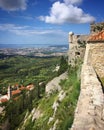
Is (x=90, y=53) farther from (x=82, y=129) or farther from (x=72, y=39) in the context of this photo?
(x=72, y=39)

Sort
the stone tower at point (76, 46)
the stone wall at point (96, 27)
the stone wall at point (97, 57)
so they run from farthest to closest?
the stone tower at point (76, 46)
the stone wall at point (96, 27)
the stone wall at point (97, 57)

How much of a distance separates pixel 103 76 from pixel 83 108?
807cm

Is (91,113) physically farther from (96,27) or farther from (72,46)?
(72,46)

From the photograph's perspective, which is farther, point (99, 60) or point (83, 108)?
point (99, 60)

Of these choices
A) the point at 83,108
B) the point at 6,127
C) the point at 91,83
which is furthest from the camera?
the point at 6,127

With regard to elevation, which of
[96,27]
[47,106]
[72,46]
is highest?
[96,27]

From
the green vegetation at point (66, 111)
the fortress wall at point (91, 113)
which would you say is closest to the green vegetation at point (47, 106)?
the green vegetation at point (66, 111)

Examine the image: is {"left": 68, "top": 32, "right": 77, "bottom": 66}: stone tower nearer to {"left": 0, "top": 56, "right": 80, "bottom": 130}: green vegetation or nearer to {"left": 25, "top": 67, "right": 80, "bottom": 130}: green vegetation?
{"left": 0, "top": 56, "right": 80, "bottom": 130}: green vegetation

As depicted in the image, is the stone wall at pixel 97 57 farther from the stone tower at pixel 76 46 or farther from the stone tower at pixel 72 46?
the stone tower at pixel 72 46

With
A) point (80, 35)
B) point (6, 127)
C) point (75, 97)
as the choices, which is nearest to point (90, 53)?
point (75, 97)

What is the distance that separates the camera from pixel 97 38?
13.9 m

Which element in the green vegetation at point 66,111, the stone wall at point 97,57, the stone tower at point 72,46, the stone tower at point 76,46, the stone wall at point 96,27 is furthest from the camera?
the stone tower at point 72,46

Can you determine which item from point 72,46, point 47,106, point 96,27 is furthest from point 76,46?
point 47,106

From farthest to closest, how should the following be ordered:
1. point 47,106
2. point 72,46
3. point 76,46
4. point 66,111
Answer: point 72,46, point 76,46, point 47,106, point 66,111
